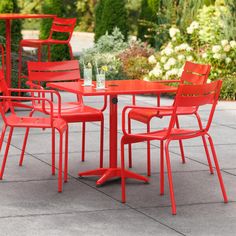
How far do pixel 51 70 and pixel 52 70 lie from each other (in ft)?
0.06

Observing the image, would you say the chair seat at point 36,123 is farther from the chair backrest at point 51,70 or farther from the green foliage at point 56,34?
the green foliage at point 56,34

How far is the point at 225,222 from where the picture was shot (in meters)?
6.75

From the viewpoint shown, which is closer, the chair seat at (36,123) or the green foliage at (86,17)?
the chair seat at (36,123)

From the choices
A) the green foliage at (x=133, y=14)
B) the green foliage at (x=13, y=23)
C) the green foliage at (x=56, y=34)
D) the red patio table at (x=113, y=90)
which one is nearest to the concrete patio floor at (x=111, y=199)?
the red patio table at (x=113, y=90)

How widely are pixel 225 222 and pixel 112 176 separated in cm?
163

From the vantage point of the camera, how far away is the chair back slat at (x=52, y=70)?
9.41m

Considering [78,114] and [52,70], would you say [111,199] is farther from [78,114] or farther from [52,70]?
[52,70]

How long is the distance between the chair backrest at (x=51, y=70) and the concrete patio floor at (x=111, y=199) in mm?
812

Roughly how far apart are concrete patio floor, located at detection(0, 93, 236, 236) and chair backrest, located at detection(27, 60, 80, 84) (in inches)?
32.0

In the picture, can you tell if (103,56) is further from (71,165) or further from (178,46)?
(71,165)

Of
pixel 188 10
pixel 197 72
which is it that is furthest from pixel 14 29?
pixel 197 72

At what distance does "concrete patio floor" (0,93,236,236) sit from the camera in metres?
6.59

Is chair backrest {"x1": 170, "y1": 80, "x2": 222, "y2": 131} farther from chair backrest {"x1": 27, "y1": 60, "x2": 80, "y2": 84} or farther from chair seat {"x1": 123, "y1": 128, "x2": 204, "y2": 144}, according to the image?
chair backrest {"x1": 27, "y1": 60, "x2": 80, "y2": 84}

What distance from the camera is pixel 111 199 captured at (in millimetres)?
7465
